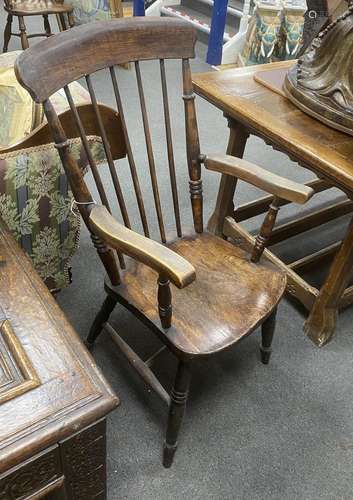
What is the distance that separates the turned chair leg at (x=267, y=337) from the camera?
139 cm

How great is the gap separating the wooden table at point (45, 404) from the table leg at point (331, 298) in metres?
0.93

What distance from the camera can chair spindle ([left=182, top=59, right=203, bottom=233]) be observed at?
3.95 feet

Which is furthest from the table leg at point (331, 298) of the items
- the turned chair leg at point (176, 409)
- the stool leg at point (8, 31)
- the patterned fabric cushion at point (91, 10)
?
the stool leg at point (8, 31)

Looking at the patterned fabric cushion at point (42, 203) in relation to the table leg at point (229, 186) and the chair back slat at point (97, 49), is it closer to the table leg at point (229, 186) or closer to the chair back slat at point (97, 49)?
the chair back slat at point (97, 49)

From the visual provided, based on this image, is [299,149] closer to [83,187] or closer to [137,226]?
[83,187]

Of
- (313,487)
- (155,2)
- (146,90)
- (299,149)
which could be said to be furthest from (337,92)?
(155,2)

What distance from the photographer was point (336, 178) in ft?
3.78

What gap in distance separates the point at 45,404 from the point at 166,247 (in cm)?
45

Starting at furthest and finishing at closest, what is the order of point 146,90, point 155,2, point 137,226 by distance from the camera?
1. point 155,2
2. point 146,90
3. point 137,226

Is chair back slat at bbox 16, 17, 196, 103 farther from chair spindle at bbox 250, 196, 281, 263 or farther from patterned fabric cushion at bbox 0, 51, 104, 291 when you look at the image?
chair spindle at bbox 250, 196, 281, 263

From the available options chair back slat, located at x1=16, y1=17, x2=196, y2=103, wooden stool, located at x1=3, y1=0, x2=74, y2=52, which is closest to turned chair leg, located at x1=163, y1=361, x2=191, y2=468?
chair back slat, located at x1=16, y1=17, x2=196, y2=103

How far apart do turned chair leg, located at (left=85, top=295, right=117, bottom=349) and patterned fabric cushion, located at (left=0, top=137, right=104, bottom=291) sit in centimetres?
25

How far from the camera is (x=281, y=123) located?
1.32m

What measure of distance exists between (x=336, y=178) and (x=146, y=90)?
2398 millimetres
